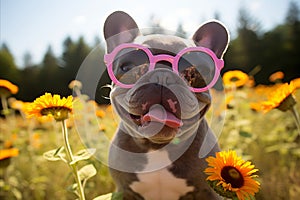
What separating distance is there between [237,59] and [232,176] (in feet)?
59.4

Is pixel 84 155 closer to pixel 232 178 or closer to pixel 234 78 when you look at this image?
pixel 232 178

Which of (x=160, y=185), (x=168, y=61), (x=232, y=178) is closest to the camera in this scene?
(x=232, y=178)

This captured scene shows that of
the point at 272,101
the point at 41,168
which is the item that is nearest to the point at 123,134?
the point at 272,101

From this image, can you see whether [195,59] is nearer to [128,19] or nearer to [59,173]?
[128,19]

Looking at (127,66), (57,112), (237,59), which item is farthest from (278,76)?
(237,59)

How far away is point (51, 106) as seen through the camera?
1.46m

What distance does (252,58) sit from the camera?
18.7 metres

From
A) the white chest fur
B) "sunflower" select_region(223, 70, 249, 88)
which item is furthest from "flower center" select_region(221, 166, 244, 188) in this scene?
"sunflower" select_region(223, 70, 249, 88)

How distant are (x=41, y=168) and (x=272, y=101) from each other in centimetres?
213

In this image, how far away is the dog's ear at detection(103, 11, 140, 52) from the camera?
5.73 ft

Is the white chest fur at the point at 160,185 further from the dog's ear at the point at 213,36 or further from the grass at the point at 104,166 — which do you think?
the grass at the point at 104,166

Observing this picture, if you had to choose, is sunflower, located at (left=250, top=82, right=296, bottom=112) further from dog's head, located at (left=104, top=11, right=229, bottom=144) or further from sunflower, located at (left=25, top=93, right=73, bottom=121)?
sunflower, located at (left=25, top=93, right=73, bottom=121)

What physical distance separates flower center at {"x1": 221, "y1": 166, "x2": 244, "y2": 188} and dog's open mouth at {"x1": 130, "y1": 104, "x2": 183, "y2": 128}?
24cm

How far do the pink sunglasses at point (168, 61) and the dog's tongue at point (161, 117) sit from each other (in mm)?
163
